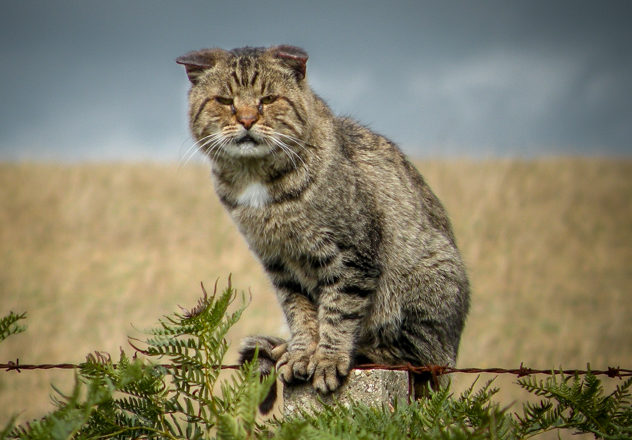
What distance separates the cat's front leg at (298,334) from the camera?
3.15 metres

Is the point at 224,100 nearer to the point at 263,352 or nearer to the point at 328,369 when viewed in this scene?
the point at 263,352

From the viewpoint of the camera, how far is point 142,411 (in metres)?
2.22

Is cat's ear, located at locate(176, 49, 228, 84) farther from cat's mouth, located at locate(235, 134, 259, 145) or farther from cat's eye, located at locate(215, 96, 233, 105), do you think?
cat's mouth, located at locate(235, 134, 259, 145)

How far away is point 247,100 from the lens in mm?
3771

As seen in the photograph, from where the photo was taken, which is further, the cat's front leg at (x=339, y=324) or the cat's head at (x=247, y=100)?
the cat's head at (x=247, y=100)

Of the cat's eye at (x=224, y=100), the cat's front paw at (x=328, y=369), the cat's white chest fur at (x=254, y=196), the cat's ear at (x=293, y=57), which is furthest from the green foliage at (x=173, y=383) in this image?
the cat's ear at (x=293, y=57)

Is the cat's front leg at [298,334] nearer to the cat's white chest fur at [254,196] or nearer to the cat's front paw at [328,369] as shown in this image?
the cat's front paw at [328,369]

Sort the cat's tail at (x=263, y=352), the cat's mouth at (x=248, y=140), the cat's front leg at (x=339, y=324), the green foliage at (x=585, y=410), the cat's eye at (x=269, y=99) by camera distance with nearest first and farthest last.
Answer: the green foliage at (x=585, y=410), the cat's front leg at (x=339, y=324), the cat's tail at (x=263, y=352), the cat's mouth at (x=248, y=140), the cat's eye at (x=269, y=99)

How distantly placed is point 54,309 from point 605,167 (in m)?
14.0

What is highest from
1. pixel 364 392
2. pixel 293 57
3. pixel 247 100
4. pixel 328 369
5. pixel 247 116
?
pixel 293 57

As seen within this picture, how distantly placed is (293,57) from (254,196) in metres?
0.76

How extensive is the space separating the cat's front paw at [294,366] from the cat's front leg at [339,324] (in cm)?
6

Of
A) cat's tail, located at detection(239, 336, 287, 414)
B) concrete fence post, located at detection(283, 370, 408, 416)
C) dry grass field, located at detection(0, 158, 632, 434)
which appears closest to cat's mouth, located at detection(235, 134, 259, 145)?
cat's tail, located at detection(239, 336, 287, 414)

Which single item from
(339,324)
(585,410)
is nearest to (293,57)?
(339,324)
